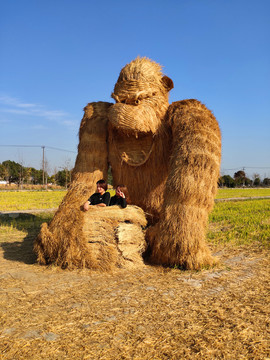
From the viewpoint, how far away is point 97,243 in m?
3.18

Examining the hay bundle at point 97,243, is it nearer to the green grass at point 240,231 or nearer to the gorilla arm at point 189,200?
the gorilla arm at point 189,200

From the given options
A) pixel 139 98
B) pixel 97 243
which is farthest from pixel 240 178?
pixel 97 243

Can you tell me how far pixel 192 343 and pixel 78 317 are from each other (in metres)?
0.74

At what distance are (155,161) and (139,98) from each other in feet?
2.59

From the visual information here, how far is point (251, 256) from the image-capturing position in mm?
3719

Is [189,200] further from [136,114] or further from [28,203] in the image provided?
[28,203]

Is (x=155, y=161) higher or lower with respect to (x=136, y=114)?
lower

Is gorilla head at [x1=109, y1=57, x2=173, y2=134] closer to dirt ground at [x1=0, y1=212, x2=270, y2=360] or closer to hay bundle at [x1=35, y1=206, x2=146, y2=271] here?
hay bundle at [x1=35, y1=206, x2=146, y2=271]

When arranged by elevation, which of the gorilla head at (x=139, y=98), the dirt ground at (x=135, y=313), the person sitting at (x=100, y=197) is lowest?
the dirt ground at (x=135, y=313)

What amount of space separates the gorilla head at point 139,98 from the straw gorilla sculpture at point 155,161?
1 centimetres

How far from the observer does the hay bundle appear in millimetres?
3084

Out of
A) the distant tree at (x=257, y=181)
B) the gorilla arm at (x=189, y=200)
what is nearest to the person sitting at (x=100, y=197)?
the gorilla arm at (x=189, y=200)

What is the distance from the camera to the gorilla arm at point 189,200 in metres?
3.02

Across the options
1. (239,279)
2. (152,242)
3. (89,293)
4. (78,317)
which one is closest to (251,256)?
(239,279)
